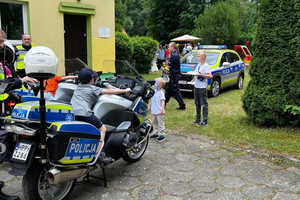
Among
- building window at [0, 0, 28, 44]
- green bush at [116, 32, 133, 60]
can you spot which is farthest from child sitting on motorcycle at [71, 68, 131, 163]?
green bush at [116, 32, 133, 60]

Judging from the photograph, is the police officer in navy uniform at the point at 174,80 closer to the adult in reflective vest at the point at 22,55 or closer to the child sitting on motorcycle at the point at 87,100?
the adult in reflective vest at the point at 22,55

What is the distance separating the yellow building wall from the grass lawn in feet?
13.1

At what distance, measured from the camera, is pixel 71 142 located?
3.17 meters

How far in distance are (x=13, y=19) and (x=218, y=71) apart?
278 inches

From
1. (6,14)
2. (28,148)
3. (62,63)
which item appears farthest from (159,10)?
(28,148)

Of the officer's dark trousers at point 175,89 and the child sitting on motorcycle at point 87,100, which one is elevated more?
the child sitting on motorcycle at point 87,100

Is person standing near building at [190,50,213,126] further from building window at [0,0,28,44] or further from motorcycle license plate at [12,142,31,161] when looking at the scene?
building window at [0,0,28,44]

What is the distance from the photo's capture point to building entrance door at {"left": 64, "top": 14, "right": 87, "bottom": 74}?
1096 cm

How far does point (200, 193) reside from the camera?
3918 mm

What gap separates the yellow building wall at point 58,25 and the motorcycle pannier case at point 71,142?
21.5 ft

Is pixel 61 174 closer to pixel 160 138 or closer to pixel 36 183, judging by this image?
pixel 36 183

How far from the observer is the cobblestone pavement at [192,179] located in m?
3.88

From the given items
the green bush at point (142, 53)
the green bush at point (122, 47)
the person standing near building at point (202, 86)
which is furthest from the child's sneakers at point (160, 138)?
the green bush at point (142, 53)

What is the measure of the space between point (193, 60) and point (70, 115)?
876cm
